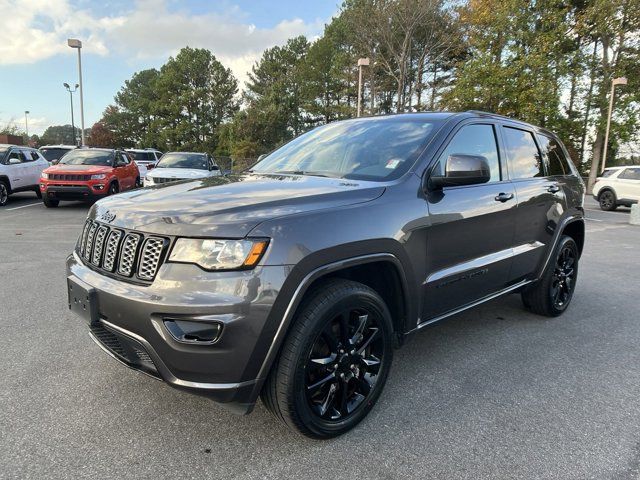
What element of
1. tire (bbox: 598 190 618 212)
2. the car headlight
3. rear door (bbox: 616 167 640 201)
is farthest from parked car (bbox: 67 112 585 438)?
tire (bbox: 598 190 618 212)

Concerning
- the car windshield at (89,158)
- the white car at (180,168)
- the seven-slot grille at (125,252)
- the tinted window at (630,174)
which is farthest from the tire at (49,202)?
the tinted window at (630,174)

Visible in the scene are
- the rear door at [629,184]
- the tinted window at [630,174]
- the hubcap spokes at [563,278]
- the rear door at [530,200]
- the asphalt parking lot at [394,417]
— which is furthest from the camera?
the tinted window at [630,174]

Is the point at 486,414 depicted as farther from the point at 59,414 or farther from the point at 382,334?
the point at 59,414

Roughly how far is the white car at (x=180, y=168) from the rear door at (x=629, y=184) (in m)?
13.6

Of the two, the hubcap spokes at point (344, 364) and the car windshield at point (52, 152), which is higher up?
the car windshield at point (52, 152)

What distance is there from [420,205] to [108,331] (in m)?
1.82

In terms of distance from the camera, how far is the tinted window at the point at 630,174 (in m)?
15.6

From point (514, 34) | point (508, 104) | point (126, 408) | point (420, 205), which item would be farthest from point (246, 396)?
point (514, 34)

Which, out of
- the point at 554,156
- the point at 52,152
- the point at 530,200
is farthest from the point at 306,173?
the point at 52,152

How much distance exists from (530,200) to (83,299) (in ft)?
11.0

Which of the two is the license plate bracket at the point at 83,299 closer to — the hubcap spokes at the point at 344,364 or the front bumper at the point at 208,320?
the front bumper at the point at 208,320

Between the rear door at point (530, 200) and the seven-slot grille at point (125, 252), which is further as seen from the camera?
the rear door at point (530, 200)

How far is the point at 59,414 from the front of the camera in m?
2.55

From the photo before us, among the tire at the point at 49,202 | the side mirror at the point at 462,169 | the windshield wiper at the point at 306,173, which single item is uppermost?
the side mirror at the point at 462,169
